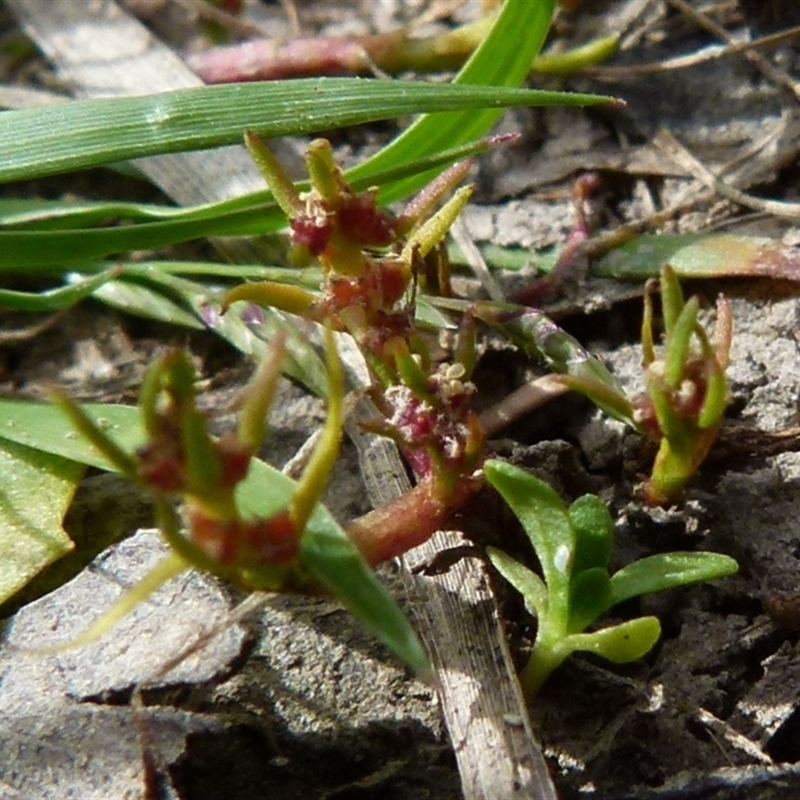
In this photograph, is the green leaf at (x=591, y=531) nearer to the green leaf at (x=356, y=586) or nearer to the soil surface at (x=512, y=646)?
the soil surface at (x=512, y=646)

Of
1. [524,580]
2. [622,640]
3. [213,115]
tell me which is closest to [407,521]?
[524,580]

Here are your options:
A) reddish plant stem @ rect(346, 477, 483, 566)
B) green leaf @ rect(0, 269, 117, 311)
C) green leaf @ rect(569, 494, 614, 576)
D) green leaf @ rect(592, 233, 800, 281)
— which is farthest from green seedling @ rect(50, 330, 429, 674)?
green leaf @ rect(592, 233, 800, 281)

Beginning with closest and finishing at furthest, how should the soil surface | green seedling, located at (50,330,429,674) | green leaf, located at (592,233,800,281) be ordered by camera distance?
green seedling, located at (50,330,429,674) < the soil surface < green leaf, located at (592,233,800,281)

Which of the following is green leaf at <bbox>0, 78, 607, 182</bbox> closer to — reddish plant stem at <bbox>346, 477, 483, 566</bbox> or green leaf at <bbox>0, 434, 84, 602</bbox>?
green leaf at <bbox>0, 434, 84, 602</bbox>

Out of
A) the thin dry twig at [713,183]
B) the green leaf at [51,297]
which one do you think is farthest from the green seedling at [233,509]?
the thin dry twig at [713,183]

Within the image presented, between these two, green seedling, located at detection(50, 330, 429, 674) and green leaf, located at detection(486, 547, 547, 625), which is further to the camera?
green leaf, located at detection(486, 547, 547, 625)

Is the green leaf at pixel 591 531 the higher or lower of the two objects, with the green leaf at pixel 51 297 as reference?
lower

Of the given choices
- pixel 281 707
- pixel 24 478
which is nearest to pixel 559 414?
pixel 281 707
